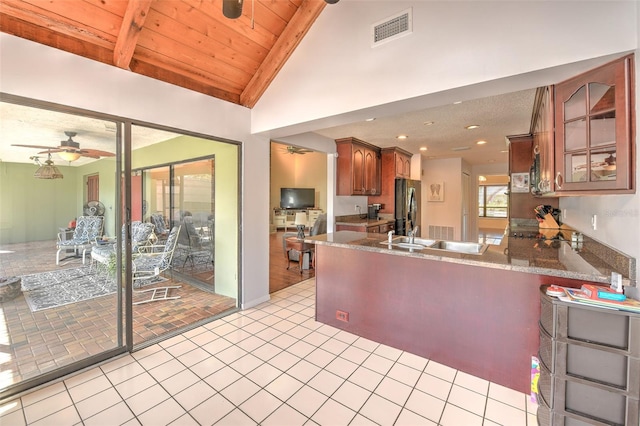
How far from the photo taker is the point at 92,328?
2578 millimetres

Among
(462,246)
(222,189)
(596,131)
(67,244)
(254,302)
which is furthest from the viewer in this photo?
(222,189)

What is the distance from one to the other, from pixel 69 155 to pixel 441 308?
3372mm

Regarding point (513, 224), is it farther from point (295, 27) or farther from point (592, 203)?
point (295, 27)

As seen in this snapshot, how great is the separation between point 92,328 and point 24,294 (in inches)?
24.4

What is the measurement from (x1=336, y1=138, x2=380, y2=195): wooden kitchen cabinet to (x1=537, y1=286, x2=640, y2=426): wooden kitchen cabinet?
3659 mm

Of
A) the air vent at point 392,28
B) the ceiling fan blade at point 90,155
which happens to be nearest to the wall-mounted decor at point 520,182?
the air vent at point 392,28

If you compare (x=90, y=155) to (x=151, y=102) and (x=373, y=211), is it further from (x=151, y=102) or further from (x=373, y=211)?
(x=373, y=211)

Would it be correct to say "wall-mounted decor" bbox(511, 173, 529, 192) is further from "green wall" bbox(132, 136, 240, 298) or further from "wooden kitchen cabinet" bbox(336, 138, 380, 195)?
"green wall" bbox(132, 136, 240, 298)

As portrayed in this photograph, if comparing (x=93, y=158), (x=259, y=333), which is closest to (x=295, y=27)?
(x=93, y=158)

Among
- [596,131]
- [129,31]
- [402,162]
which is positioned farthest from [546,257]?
[402,162]

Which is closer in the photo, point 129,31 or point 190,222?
point 129,31

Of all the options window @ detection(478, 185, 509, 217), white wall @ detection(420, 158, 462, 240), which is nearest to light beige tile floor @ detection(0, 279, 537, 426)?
white wall @ detection(420, 158, 462, 240)

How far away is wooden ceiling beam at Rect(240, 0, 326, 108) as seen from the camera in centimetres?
271

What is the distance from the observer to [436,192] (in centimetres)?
734
